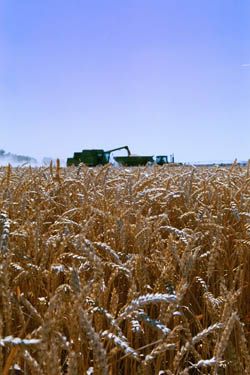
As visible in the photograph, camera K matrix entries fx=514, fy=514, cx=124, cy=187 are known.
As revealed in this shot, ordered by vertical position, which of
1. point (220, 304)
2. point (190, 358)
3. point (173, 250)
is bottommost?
point (190, 358)

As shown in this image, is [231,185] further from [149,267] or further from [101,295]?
[101,295]

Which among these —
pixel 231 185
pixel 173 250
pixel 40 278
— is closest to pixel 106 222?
pixel 40 278

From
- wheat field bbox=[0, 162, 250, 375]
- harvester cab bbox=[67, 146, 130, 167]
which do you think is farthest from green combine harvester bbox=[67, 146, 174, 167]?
wheat field bbox=[0, 162, 250, 375]

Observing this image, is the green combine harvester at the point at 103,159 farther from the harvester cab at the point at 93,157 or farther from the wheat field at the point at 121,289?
the wheat field at the point at 121,289

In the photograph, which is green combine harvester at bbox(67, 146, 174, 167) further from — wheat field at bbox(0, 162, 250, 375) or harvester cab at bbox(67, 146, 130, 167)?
wheat field at bbox(0, 162, 250, 375)

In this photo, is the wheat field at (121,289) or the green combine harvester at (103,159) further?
the green combine harvester at (103,159)

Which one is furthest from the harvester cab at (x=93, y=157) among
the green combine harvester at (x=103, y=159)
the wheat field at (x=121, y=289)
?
the wheat field at (x=121, y=289)

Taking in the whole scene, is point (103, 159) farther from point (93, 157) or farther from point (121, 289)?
point (121, 289)

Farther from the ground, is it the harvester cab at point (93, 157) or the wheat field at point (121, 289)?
the harvester cab at point (93, 157)

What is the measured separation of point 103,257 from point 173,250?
0.45 metres

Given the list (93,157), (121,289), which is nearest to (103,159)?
(93,157)

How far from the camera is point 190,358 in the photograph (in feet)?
4.51

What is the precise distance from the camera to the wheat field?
0.69 meters

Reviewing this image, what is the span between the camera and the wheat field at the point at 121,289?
691 mm
